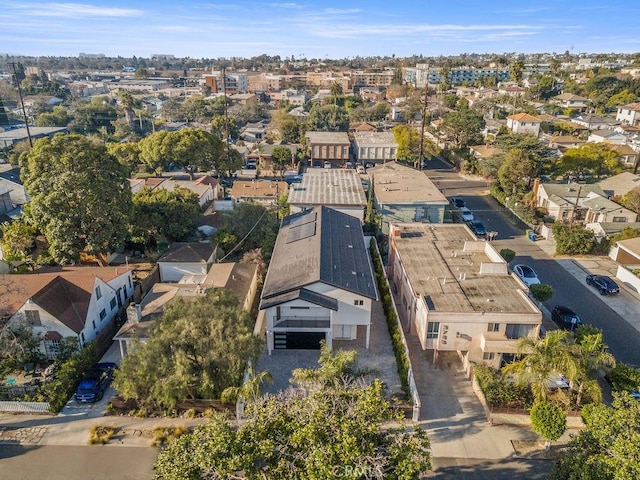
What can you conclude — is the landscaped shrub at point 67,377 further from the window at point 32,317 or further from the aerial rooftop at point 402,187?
the aerial rooftop at point 402,187

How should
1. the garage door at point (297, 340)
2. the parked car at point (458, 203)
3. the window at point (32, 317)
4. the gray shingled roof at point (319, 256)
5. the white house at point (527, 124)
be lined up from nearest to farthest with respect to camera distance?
the window at point (32, 317) < the gray shingled roof at point (319, 256) < the garage door at point (297, 340) < the parked car at point (458, 203) < the white house at point (527, 124)

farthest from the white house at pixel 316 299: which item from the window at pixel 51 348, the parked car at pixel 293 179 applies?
the parked car at pixel 293 179

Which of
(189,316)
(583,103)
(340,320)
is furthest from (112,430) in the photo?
(583,103)

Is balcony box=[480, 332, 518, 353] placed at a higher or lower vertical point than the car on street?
higher

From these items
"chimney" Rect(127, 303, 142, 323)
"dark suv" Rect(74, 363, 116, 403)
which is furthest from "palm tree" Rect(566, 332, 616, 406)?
"dark suv" Rect(74, 363, 116, 403)

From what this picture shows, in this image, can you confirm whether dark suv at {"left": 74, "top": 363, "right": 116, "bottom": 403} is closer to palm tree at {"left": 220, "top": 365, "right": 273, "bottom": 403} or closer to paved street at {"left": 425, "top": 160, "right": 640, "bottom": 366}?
palm tree at {"left": 220, "top": 365, "right": 273, "bottom": 403}

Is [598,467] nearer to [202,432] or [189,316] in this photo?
[202,432]
